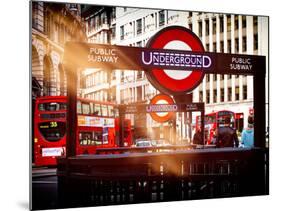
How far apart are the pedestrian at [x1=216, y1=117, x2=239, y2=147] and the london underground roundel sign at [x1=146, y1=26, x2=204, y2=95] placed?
33.8 inches

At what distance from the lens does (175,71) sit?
27.0 feet

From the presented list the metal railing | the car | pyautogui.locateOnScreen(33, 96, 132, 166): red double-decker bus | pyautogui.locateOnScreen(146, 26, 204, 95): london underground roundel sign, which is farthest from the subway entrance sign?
the car

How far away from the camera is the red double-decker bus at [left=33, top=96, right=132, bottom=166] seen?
7438 mm

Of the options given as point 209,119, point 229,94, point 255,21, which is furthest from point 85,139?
point 255,21

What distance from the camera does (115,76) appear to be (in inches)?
311

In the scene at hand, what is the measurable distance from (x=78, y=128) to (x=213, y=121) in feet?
6.66

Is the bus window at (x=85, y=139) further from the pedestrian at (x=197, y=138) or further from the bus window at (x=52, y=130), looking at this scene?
the pedestrian at (x=197, y=138)

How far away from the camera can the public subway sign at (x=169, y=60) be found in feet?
24.9

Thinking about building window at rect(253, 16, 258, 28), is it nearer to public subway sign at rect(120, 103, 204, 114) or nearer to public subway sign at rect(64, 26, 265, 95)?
public subway sign at rect(64, 26, 265, 95)

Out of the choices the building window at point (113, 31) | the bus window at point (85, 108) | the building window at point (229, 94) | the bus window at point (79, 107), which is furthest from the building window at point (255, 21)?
the bus window at point (79, 107)

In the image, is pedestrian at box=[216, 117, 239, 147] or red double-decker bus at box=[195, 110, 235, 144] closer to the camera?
red double-decker bus at box=[195, 110, 235, 144]

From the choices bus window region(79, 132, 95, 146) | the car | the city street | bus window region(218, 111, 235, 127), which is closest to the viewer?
the city street

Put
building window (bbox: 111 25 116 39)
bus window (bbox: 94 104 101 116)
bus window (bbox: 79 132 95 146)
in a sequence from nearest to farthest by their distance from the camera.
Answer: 1. bus window (bbox: 94 104 101 116)
2. bus window (bbox: 79 132 95 146)
3. building window (bbox: 111 25 116 39)

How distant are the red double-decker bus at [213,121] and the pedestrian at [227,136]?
60mm
